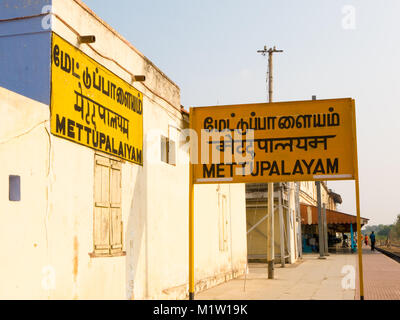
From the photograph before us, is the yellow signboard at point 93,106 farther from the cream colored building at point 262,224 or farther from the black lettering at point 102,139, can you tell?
the cream colored building at point 262,224

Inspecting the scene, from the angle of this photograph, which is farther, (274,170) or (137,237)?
(137,237)

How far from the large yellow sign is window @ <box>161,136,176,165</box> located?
8.40 ft

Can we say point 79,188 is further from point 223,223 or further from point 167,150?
point 223,223

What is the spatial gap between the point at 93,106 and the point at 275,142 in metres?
3.36

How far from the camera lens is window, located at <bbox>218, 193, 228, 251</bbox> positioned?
17875 mm

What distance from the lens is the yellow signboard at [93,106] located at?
812cm

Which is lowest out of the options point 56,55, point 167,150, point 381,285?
point 381,285

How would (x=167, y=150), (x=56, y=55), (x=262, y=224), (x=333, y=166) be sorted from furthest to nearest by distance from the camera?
(x=262, y=224)
(x=167, y=150)
(x=333, y=166)
(x=56, y=55)

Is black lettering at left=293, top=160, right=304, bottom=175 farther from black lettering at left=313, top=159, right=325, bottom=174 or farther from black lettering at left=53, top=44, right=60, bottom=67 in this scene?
black lettering at left=53, top=44, right=60, bottom=67

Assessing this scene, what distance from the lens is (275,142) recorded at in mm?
10086

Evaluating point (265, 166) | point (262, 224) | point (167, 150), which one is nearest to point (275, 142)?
point (265, 166)
